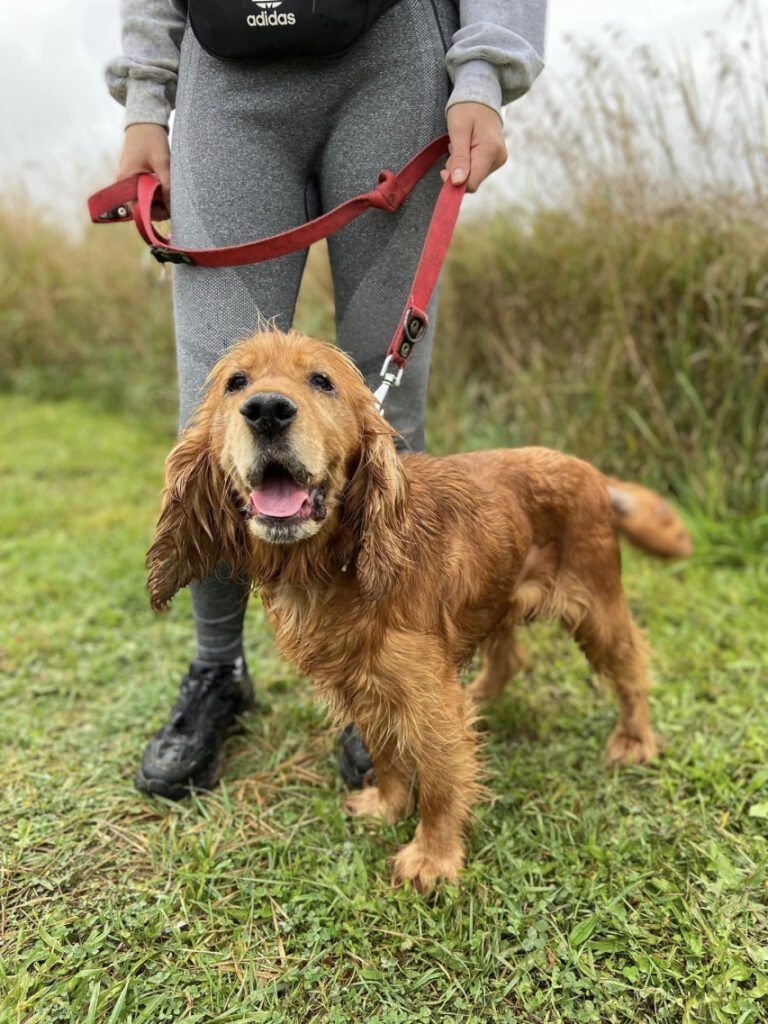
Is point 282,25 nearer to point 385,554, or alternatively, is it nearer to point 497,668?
point 385,554

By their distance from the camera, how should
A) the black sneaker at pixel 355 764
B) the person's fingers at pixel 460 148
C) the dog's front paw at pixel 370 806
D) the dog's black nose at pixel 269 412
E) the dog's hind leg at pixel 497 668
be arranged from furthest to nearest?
the dog's hind leg at pixel 497 668, the black sneaker at pixel 355 764, the dog's front paw at pixel 370 806, the person's fingers at pixel 460 148, the dog's black nose at pixel 269 412

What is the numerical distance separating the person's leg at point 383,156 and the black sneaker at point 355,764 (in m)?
1.24

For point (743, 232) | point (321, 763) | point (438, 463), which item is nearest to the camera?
point (438, 463)

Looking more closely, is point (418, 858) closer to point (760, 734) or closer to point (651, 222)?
point (760, 734)

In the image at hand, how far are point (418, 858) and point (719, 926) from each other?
79cm

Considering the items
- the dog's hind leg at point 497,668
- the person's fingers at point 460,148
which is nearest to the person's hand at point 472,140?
the person's fingers at point 460,148

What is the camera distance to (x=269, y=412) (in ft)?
5.38

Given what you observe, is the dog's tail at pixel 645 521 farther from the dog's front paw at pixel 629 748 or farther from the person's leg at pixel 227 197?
the person's leg at pixel 227 197

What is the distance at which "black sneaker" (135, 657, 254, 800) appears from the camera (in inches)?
96.0

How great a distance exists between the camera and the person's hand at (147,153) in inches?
86.7

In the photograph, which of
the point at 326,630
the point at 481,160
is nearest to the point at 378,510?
the point at 326,630

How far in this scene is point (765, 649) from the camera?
3.23 metres

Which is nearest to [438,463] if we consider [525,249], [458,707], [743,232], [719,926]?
[458,707]

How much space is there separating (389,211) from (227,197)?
17.6 inches
